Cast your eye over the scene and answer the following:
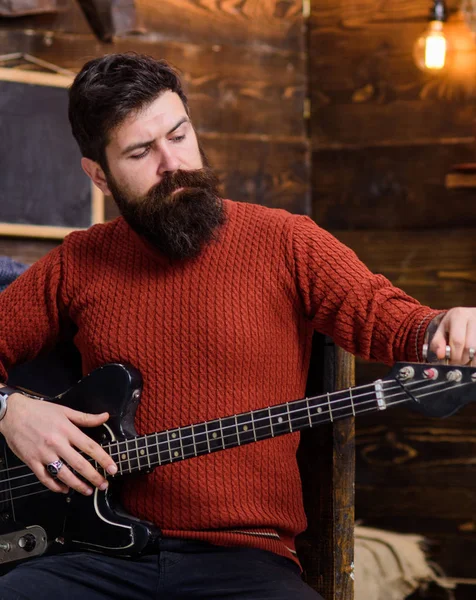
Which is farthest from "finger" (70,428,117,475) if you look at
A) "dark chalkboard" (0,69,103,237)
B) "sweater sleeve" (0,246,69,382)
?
"dark chalkboard" (0,69,103,237)

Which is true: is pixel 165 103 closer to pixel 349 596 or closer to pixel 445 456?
pixel 349 596

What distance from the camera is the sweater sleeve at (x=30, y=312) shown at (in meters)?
1.76

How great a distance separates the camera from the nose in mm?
1675

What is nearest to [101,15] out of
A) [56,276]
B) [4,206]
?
[4,206]

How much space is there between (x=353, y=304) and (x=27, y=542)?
0.79 metres

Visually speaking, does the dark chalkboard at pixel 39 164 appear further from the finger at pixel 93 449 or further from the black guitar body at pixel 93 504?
the finger at pixel 93 449

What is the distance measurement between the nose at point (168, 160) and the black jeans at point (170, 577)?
0.73 meters

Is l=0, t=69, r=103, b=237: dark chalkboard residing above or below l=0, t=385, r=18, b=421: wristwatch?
above

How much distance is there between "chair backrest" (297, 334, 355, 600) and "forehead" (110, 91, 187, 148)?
561mm

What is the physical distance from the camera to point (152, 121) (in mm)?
1684

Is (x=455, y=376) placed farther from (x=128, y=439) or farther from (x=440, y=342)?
(x=128, y=439)

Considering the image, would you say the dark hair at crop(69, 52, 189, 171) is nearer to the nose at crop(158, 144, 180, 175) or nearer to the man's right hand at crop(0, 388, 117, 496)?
the nose at crop(158, 144, 180, 175)

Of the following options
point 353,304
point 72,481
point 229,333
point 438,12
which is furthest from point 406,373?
point 438,12

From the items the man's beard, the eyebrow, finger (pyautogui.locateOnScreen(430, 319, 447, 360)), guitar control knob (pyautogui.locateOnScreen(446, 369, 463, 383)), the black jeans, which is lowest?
the black jeans
